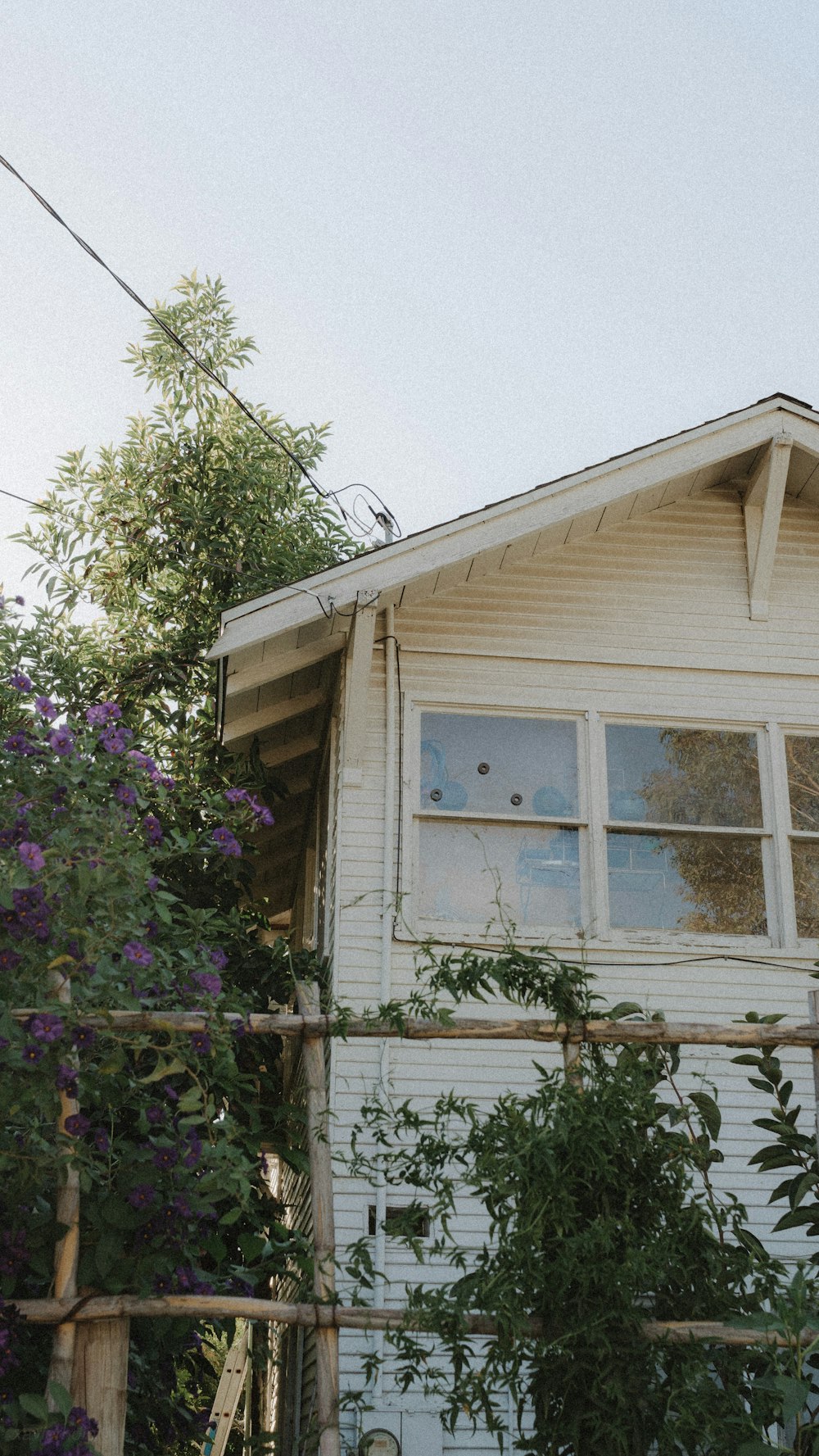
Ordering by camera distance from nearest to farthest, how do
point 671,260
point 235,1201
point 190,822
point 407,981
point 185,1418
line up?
point 235,1201
point 185,1418
point 407,981
point 190,822
point 671,260

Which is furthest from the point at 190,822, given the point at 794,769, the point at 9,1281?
the point at 9,1281

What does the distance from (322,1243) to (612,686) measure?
3982mm

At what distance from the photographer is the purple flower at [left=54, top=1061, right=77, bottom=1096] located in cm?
424

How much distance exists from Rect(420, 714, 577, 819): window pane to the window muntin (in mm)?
1191

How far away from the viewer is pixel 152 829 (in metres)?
4.85

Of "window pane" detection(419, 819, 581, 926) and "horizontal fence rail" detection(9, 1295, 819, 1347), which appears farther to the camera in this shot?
"window pane" detection(419, 819, 581, 926)

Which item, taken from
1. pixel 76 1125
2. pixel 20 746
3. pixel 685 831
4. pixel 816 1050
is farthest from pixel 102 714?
pixel 685 831

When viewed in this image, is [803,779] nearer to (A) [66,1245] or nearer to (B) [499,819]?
(B) [499,819]

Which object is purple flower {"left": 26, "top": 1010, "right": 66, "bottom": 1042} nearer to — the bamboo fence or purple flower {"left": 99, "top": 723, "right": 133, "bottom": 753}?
the bamboo fence

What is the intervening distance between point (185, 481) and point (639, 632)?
5.52 meters

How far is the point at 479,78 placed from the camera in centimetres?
848

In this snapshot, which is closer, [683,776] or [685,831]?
[685,831]

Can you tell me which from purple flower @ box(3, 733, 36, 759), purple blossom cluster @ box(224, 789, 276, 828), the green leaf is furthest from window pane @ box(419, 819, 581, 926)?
the green leaf

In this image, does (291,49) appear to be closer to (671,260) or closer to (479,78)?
(479,78)
